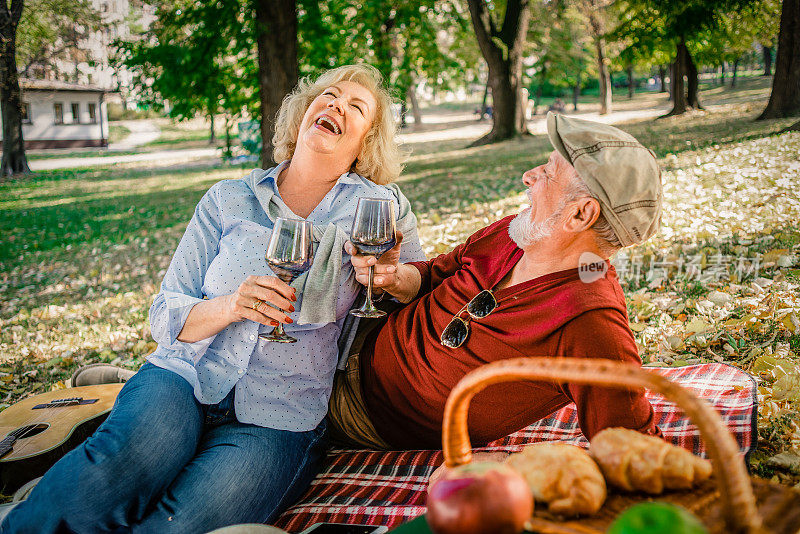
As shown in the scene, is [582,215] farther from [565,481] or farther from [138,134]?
[138,134]

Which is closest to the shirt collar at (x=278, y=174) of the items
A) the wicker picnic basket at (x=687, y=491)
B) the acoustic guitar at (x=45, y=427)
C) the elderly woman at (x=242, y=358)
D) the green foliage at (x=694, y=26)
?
the elderly woman at (x=242, y=358)

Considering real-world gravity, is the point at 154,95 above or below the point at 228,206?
above

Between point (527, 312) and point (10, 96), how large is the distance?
22.7 meters

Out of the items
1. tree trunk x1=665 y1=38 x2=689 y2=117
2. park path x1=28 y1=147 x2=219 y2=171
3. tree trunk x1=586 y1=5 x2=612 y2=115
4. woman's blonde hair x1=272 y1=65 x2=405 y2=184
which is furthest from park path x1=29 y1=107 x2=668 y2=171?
woman's blonde hair x1=272 y1=65 x2=405 y2=184

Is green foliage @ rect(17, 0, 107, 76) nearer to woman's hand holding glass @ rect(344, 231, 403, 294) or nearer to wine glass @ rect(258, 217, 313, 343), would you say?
woman's hand holding glass @ rect(344, 231, 403, 294)

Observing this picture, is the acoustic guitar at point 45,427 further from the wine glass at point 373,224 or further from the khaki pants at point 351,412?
the wine glass at point 373,224

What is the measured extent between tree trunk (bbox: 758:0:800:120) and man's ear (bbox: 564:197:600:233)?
14.1m

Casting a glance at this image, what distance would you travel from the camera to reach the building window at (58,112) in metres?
35.8

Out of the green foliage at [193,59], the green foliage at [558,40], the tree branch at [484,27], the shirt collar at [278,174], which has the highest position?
the green foliage at [558,40]

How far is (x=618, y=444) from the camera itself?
1.54 meters

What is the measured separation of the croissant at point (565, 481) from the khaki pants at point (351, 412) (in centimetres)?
166

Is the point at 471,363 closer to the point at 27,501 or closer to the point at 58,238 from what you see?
the point at 27,501

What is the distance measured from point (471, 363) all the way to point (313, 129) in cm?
156

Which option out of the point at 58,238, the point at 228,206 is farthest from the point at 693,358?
the point at 58,238
